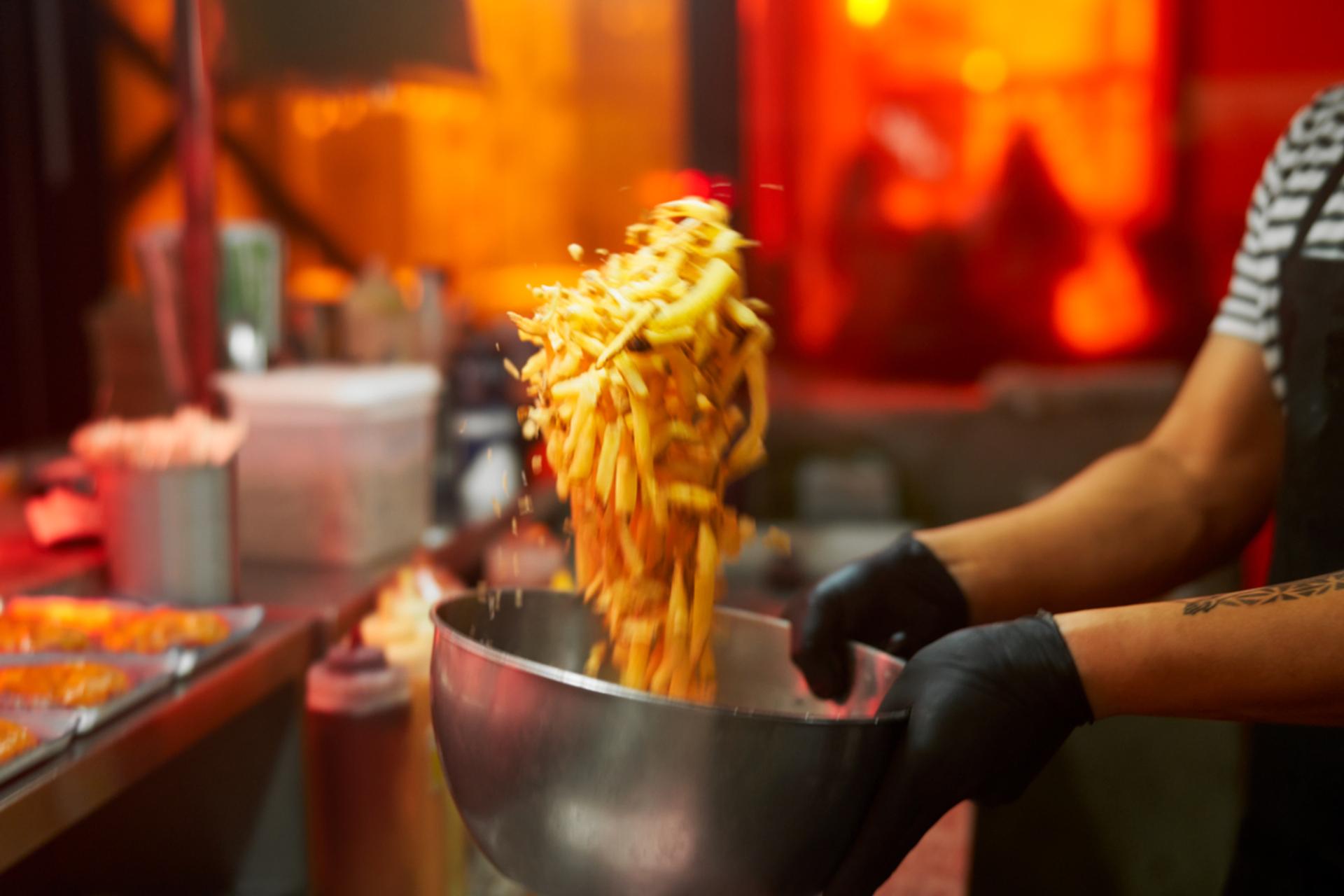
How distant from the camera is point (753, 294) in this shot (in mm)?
4391

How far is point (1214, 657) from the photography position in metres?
0.86

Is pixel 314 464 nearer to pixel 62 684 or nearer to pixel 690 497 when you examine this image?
pixel 62 684

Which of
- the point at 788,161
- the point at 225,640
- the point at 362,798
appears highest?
the point at 788,161

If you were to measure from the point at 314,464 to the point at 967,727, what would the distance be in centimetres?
127

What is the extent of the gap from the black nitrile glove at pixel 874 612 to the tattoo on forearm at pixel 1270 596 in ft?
0.91

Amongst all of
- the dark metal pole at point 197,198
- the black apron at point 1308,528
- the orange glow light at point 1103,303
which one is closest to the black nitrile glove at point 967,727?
the black apron at point 1308,528

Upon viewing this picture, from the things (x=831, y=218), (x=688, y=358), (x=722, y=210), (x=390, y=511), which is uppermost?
(x=831, y=218)

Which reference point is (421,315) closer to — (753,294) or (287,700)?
(287,700)

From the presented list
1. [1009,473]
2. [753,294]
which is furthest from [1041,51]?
[1009,473]

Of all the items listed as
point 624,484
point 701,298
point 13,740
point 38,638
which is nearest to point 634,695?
point 624,484

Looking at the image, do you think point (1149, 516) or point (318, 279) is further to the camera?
point (318, 279)

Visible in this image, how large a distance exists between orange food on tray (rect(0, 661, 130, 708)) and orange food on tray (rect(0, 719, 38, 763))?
7 cm

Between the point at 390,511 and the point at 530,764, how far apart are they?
1217mm

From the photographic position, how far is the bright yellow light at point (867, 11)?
5008 mm
